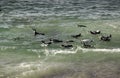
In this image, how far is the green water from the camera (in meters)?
22.2

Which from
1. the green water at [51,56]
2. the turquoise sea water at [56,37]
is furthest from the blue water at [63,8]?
the green water at [51,56]

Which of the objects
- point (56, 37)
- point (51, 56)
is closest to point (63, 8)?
point (56, 37)

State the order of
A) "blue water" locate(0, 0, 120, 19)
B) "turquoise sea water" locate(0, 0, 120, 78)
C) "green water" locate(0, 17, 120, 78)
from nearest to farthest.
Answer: "green water" locate(0, 17, 120, 78), "turquoise sea water" locate(0, 0, 120, 78), "blue water" locate(0, 0, 120, 19)

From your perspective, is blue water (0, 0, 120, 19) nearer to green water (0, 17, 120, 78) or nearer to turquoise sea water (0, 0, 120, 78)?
turquoise sea water (0, 0, 120, 78)

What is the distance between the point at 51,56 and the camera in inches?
1017

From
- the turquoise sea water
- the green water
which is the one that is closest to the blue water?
the turquoise sea water

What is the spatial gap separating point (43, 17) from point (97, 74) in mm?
20331

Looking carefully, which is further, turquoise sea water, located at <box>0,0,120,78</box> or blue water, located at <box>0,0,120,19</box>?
blue water, located at <box>0,0,120,19</box>

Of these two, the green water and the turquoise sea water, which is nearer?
the green water

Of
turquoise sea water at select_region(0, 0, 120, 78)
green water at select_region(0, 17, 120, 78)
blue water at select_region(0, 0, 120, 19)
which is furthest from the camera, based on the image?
blue water at select_region(0, 0, 120, 19)

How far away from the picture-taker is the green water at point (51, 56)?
22.2 metres

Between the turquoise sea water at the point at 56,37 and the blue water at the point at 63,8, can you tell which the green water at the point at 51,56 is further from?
the blue water at the point at 63,8

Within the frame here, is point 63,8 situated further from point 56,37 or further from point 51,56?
point 51,56

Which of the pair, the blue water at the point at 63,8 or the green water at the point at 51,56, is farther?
the blue water at the point at 63,8
